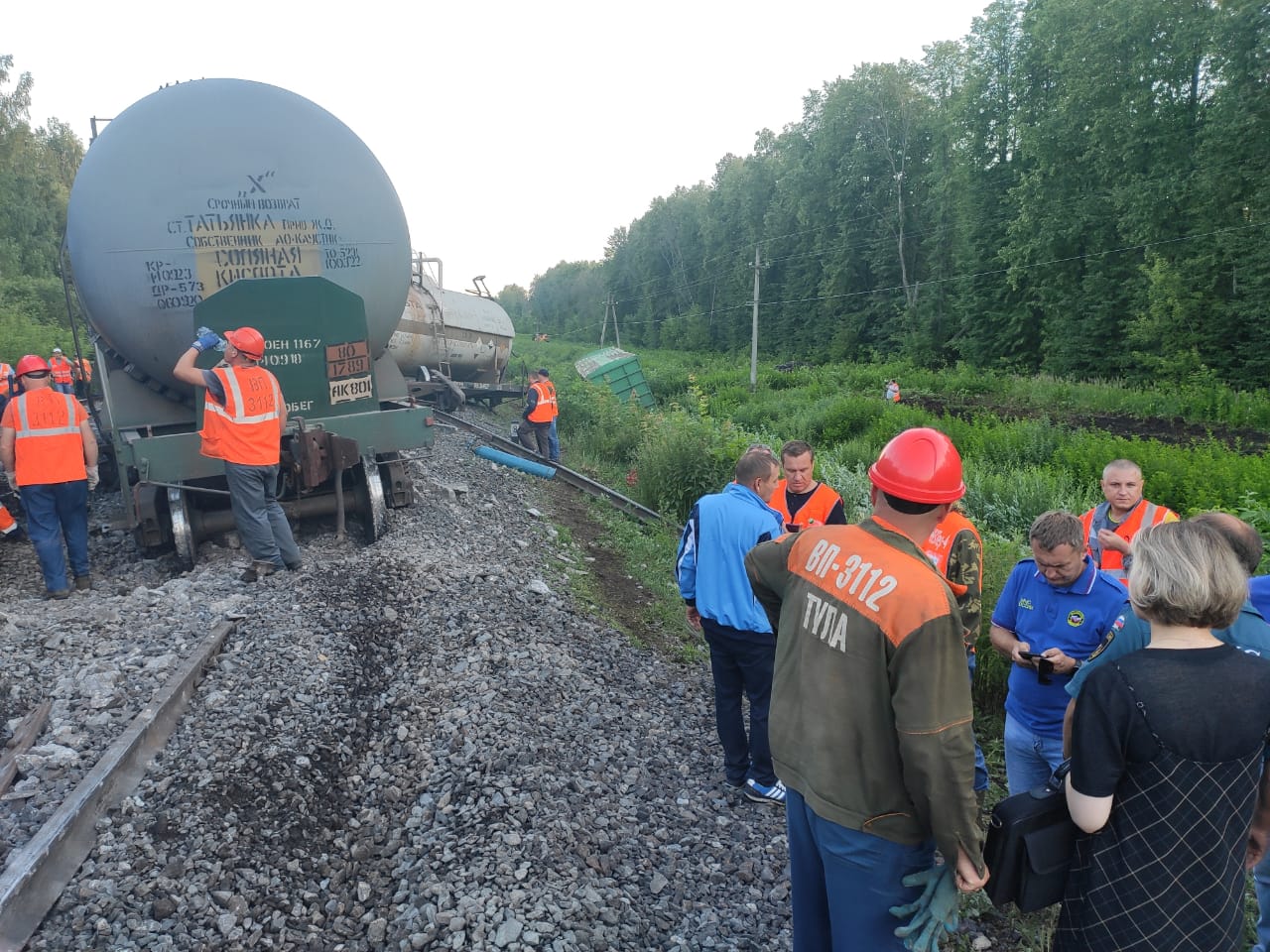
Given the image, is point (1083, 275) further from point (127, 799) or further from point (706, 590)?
point (127, 799)

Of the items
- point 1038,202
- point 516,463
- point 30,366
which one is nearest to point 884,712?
point 30,366

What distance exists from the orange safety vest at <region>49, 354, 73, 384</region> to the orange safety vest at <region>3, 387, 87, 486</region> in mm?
4760

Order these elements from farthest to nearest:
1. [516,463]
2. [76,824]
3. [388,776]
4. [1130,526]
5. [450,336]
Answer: [450,336]
[516,463]
[1130,526]
[388,776]
[76,824]

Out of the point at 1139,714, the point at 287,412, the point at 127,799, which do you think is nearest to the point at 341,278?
the point at 287,412

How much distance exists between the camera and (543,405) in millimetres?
12008

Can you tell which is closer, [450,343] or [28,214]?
[450,343]

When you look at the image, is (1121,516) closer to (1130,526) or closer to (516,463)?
(1130,526)

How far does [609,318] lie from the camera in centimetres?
8581


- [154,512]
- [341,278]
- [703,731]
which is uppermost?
[341,278]

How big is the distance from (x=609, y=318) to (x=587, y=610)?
269 feet

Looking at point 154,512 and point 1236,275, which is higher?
point 1236,275

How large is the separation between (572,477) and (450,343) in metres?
5.32

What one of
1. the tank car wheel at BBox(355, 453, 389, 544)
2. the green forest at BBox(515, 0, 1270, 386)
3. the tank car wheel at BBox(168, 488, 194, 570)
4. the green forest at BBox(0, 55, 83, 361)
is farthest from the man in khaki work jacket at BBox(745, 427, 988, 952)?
the green forest at BBox(0, 55, 83, 361)

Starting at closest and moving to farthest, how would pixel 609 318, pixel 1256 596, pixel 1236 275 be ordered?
pixel 1256 596 → pixel 1236 275 → pixel 609 318
